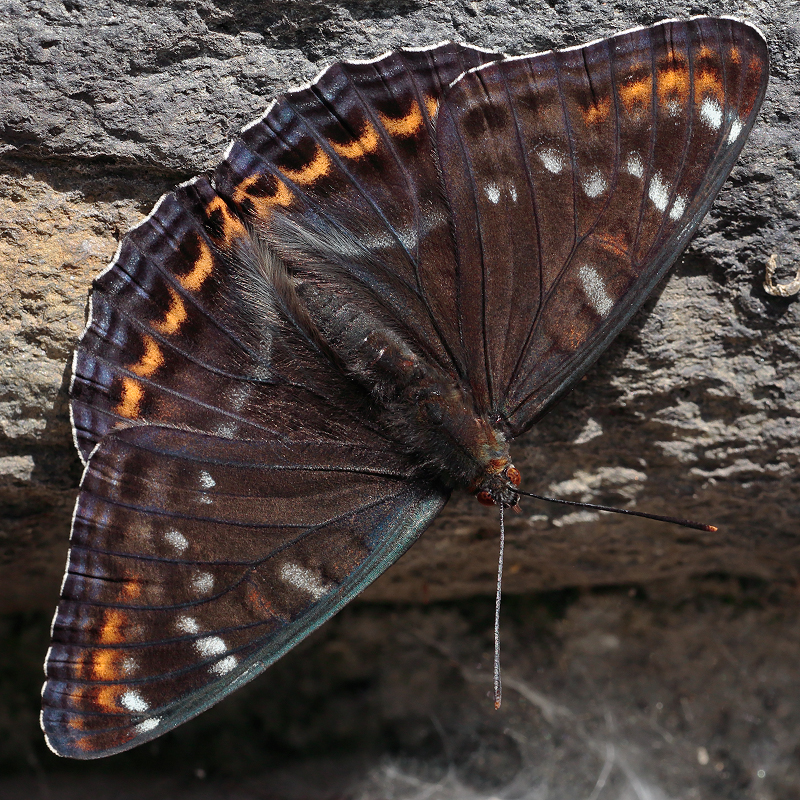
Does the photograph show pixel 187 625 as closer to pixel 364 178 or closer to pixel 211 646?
pixel 211 646

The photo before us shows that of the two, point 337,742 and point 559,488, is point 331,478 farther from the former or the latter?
point 337,742

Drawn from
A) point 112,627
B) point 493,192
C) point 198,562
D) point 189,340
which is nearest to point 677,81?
point 493,192

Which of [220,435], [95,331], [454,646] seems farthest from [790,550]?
[95,331]

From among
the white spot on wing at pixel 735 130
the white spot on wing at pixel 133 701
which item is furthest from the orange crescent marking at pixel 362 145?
the white spot on wing at pixel 133 701

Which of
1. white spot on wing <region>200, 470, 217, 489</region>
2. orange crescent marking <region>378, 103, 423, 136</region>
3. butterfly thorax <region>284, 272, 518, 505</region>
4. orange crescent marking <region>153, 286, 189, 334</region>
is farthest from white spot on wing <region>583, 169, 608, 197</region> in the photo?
white spot on wing <region>200, 470, 217, 489</region>

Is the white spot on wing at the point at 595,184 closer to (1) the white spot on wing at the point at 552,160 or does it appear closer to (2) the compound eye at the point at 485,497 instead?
(1) the white spot on wing at the point at 552,160
